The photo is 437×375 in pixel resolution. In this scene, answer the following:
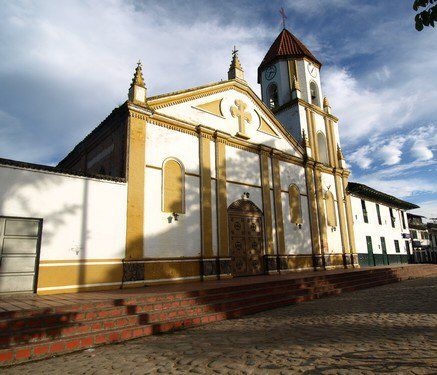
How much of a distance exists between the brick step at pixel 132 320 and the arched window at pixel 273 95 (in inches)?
592

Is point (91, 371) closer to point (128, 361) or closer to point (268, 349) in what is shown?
point (128, 361)

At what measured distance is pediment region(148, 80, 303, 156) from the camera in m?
14.4

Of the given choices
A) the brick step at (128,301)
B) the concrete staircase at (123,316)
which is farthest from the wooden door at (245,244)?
the concrete staircase at (123,316)

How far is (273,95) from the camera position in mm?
23141

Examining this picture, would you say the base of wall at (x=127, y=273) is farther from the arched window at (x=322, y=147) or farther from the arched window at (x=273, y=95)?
the arched window at (x=273, y=95)

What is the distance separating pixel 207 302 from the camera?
8.66 m

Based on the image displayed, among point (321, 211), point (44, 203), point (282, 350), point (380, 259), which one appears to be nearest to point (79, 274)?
point (44, 203)

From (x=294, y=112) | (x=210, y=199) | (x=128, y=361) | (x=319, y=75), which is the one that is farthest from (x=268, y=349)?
(x=319, y=75)

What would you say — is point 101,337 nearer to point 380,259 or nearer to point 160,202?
point 160,202

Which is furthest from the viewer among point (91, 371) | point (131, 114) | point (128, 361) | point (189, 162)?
point (189, 162)

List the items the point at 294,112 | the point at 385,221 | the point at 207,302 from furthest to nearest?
1. the point at 385,221
2. the point at 294,112
3. the point at 207,302

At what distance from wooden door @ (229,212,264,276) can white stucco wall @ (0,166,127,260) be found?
546 centimetres

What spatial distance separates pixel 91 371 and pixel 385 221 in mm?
29544

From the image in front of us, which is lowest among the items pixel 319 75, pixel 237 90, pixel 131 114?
pixel 131 114
